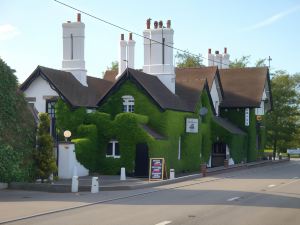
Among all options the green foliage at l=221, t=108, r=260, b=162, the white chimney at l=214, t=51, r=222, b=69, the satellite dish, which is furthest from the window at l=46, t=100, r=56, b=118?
the white chimney at l=214, t=51, r=222, b=69

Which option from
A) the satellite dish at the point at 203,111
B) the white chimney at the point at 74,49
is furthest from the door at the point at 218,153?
the white chimney at the point at 74,49

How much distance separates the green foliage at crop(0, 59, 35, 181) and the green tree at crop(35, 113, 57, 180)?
402 millimetres

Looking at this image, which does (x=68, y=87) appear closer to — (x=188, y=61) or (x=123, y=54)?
(x=123, y=54)

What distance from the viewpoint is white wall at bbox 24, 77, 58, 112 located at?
111 ft

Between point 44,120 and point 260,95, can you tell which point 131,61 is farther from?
point 44,120

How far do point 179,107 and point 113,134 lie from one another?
212 inches

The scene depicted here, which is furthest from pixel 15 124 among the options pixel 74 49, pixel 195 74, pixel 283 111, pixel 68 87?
pixel 283 111

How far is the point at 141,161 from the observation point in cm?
3191

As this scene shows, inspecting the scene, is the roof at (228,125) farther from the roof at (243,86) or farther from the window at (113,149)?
the window at (113,149)

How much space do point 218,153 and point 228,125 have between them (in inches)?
108

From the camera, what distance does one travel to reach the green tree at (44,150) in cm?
2581

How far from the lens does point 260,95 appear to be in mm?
48312

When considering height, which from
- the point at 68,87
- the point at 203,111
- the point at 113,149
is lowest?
the point at 113,149

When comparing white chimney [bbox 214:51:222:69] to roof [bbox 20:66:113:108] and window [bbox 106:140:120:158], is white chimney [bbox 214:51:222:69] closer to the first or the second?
roof [bbox 20:66:113:108]
